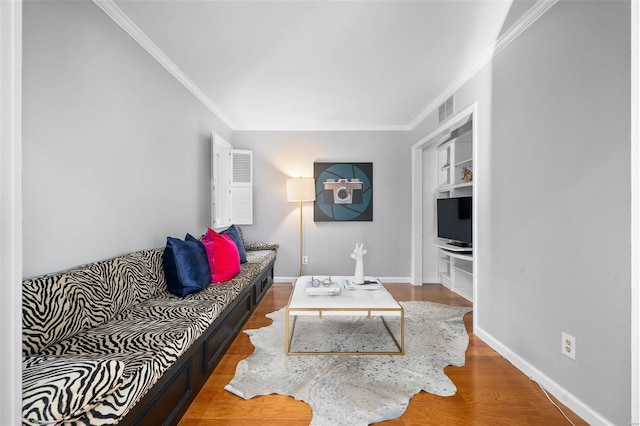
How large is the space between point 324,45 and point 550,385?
9.42ft

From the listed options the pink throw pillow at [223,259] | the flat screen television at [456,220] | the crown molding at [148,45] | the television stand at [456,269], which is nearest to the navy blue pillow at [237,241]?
the pink throw pillow at [223,259]

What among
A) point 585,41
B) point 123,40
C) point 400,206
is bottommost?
point 400,206

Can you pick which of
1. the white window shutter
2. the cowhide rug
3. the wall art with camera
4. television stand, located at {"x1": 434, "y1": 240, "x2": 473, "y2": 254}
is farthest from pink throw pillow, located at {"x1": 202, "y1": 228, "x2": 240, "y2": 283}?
television stand, located at {"x1": 434, "y1": 240, "x2": 473, "y2": 254}

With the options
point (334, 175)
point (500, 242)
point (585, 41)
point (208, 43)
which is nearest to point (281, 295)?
point (334, 175)

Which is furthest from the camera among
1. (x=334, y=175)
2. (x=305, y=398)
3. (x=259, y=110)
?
(x=334, y=175)

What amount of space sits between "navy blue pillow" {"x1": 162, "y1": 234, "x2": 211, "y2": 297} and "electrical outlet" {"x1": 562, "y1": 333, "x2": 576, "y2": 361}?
247 cm

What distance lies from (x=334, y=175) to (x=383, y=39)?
267 centimetres

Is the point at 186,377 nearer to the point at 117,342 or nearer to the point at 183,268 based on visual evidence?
Answer: the point at 117,342

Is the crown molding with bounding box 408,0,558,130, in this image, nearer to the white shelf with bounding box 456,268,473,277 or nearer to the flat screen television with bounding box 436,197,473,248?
the flat screen television with bounding box 436,197,473,248

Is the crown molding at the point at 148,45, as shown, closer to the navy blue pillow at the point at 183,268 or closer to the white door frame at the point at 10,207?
the navy blue pillow at the point at 183,268

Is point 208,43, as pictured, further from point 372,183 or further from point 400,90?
point 372,183

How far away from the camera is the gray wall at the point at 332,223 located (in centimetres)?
512

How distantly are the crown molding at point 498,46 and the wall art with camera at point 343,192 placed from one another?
1.47m

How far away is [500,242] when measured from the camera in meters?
2.63
